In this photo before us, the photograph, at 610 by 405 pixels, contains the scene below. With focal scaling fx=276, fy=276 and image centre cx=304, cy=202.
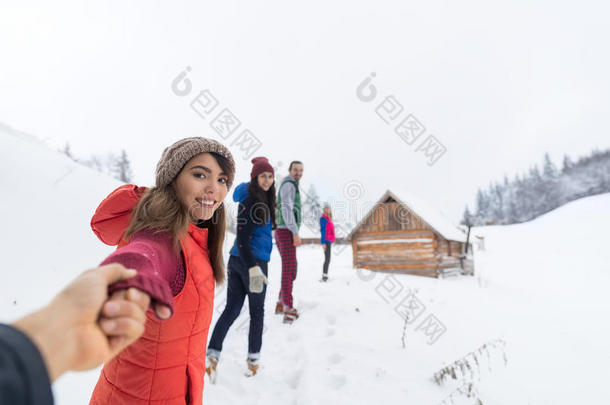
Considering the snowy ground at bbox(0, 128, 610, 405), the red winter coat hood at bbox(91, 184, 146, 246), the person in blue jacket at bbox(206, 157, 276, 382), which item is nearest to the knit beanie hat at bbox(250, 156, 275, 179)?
the person in blue jacket at bbox(206, 157, 276, 382)

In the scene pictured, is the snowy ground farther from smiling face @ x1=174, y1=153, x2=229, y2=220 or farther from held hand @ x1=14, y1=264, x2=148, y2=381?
held hand @ x1=14, y1=264, x2=148, y2=381

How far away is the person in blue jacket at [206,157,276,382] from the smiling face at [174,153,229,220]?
4.93ft

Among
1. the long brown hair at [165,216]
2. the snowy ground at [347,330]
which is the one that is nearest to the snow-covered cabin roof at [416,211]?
the snowy ground at [347,330]

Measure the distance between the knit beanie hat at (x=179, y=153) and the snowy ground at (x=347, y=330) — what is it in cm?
210

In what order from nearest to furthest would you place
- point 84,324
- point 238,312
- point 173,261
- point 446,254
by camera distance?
point 84,324 → point 173,261 → point 238,312 → point 446,254

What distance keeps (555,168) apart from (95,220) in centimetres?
6568

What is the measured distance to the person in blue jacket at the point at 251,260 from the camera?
2859 mm

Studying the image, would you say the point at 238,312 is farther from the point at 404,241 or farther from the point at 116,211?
the point at 404,241

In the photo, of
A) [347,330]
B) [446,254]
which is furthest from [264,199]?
[446,254]

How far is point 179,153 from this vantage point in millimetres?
1463

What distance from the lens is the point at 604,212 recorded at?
2633cm

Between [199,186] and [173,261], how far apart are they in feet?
1.39

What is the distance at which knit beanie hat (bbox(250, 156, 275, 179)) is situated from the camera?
3.35 m

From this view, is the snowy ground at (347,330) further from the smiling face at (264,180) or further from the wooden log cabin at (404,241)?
the wooden log cabin at (404,241)
